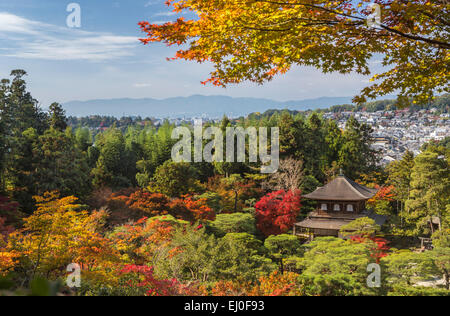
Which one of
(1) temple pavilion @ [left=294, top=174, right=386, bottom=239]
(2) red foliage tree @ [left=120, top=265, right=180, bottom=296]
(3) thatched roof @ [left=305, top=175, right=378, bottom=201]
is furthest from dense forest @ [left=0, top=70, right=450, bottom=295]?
(3) thatched roof @ [left=305, top=175, right=378, bottom=201]

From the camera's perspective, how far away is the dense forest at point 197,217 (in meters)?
5.80

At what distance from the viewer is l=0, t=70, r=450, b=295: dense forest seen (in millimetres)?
5801

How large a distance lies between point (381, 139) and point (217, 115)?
13254mm

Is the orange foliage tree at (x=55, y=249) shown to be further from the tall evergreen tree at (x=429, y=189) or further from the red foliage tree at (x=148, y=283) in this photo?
the tall evergreen tree at (x=429, y=189)

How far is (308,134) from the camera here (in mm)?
22859

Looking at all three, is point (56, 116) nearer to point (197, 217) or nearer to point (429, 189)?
point (197, 217)

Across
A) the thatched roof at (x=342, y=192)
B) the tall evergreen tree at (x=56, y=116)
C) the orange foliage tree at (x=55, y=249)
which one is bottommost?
the thatched roof at (x=342, y=192)

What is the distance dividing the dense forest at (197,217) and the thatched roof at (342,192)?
1.22 meters

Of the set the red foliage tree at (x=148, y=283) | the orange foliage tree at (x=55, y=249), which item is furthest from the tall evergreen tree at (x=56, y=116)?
the red foliage tree at (x=148, y=283)

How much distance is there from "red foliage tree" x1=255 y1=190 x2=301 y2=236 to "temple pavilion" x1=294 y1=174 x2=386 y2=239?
1.98 ft

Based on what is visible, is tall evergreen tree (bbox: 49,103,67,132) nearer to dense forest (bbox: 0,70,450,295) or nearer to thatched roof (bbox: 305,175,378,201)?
dense forest (bbox: 0,70,450,295)

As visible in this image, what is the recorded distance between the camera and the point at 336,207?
53.3 ft
